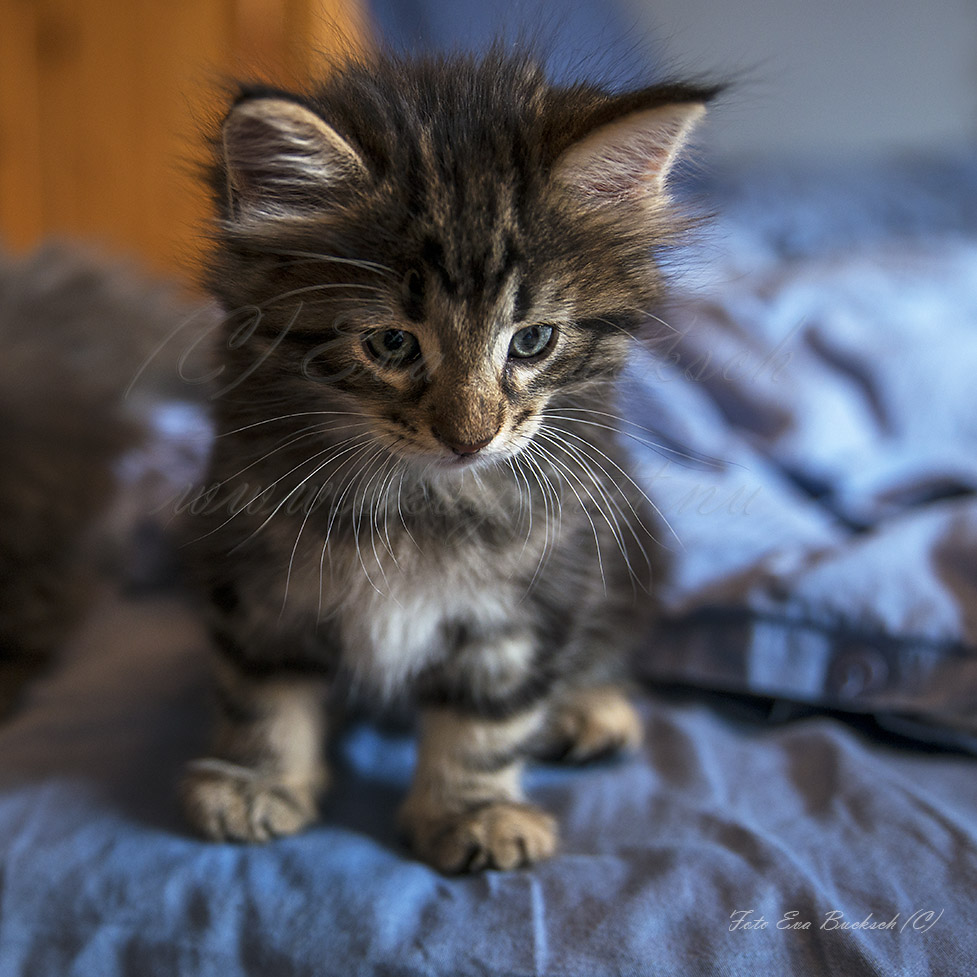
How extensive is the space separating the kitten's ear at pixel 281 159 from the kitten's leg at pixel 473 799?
61 centimetres

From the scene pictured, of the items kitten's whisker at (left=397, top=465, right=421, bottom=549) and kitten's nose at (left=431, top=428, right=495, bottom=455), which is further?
kitten's whisker at (left=397, top=465, right=421, bottom=549)

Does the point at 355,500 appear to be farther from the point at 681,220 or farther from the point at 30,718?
the point at 30,718

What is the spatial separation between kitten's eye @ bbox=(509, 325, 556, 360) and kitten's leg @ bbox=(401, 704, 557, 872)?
1.47ft

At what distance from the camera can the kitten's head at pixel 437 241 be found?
0.78m

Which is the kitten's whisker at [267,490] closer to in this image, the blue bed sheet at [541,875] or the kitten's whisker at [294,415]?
the kitten's whisker at [294,415]

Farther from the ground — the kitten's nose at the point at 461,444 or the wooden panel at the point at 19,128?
the wooden panel at the point at 19,128

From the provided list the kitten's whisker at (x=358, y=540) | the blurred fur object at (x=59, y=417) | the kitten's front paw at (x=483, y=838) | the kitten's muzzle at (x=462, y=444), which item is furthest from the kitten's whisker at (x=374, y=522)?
the blurred fur object at (x=59, y=417)

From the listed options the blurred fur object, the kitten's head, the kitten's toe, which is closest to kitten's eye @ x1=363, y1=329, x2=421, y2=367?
the kitten's head

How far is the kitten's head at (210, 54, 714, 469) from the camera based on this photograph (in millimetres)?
778

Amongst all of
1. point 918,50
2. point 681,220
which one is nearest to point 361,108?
point 681,220

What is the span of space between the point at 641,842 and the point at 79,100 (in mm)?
3083

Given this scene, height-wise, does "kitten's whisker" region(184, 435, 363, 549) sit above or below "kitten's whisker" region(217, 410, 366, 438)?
below

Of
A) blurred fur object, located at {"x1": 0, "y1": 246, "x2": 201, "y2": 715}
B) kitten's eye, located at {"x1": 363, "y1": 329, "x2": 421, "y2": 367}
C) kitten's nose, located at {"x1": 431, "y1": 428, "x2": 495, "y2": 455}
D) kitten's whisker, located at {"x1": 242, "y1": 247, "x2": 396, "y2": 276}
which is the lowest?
blurred fur object, located at {"x1": 0, "y1": 246, "x2": 201, "y2": 715}

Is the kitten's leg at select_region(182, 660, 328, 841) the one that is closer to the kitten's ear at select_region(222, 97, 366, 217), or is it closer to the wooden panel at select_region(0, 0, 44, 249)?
the kitten's ear at select_region(222, 97, 366, 217)
